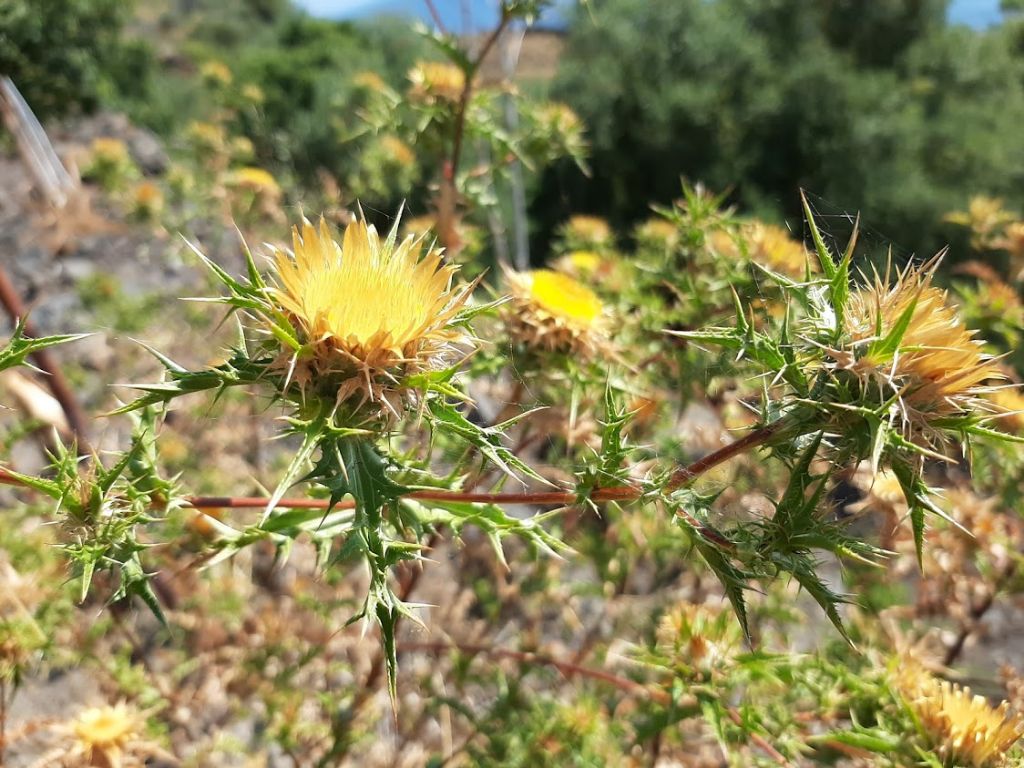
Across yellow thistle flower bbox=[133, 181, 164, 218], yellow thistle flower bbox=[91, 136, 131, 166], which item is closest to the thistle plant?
yellow thistle flower bbox=[133, 181, 164, 218]

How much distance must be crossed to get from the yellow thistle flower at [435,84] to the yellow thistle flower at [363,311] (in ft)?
4.95

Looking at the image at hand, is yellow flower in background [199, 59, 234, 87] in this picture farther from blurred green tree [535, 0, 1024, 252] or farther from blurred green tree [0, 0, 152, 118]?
blurred green tree [535, 0, 1024, 252]

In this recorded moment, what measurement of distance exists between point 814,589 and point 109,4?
28.1 feet

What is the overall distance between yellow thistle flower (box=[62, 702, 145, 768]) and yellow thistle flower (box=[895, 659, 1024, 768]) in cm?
177

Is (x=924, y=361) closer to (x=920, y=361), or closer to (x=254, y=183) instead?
(x=920, y=361)

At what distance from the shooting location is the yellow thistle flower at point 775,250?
7.01 feet

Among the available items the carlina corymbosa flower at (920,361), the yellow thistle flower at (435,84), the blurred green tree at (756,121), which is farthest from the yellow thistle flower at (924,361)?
the blurred green tree at (756,121)

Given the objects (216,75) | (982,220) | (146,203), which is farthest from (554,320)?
(216,75)

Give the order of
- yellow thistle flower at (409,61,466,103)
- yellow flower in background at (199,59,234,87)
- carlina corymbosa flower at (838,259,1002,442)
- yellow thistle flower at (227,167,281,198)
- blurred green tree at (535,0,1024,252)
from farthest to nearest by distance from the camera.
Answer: blurred green tree at (535,0,1024,252) < yellow flower in background at (199,59,234,87) < yellow thistle flower at (227,167,281,198) < yellow thistle flower at (409,61,466,103) < carlina corymbosa flower at (838,259,1002,442)

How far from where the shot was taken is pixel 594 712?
2385 mm

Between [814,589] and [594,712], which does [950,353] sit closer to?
[814,589]

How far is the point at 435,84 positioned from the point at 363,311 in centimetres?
172

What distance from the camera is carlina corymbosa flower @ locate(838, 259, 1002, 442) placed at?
105cm

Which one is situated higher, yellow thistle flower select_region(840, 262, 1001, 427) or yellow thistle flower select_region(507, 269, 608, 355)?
A: yellow thistle flower select_region(840, 262, 1001, 427)
